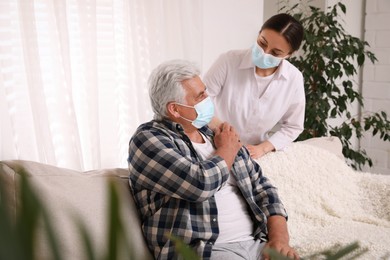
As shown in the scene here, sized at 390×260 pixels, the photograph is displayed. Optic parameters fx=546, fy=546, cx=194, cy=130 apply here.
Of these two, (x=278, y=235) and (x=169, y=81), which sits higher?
(x=169, y=81)

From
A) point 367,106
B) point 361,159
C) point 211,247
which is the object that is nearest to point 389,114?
point 367,106

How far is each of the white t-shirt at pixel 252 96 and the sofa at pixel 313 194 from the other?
13cm

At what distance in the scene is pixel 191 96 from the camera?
1.77m

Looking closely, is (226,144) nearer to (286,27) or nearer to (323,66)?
(286,27)

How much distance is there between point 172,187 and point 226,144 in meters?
0.29

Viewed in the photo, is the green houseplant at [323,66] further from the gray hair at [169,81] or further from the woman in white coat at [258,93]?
the gray hair at [169,81]

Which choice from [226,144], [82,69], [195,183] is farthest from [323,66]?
[195,183]

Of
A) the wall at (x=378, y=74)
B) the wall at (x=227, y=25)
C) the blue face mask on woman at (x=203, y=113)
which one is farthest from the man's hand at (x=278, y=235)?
the wall at (x=378, y=74)

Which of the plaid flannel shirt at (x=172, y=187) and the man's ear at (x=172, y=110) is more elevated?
the man's ear at (x=172, y=110)

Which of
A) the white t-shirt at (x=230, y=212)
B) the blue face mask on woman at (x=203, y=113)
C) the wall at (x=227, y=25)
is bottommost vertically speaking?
the white t-shirt at (x=230, y=212)

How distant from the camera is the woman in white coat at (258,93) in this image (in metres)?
2.29

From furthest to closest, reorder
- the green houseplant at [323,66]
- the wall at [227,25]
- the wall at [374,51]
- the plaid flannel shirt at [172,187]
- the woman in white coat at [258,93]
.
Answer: the wall at [374,51]
the green houseplant at [323,66]
the wall at [227,25]
the woman in white coat at [258,93]
the plaid flannel shirt at [172,187]

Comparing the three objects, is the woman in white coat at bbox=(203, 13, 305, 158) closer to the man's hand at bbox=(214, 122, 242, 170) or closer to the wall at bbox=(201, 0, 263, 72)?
the man's hand at bbox=(214, 122, 242, 170)

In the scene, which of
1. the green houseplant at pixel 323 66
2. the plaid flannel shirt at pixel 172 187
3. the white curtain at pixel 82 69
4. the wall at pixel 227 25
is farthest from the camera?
the green houseplant at pixel 323 66
